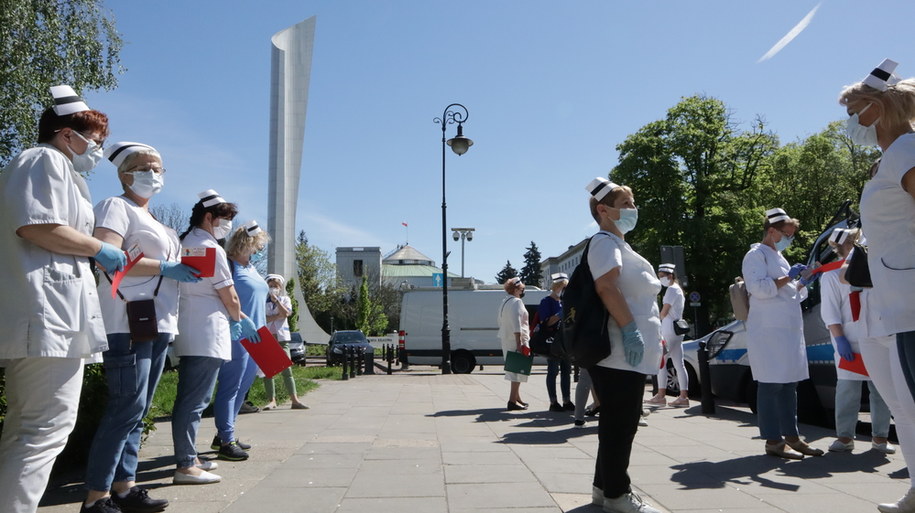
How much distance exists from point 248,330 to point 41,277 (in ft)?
8.44

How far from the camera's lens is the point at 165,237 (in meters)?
4.19

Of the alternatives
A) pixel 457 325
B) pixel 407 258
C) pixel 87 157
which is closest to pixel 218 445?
pixel 87 157

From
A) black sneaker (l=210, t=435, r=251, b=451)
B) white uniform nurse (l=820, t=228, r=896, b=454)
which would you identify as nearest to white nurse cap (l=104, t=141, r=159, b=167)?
black sneaker (l=210, t=435, r=251, b=451)

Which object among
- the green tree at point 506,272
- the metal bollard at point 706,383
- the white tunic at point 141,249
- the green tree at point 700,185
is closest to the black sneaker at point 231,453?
the white tunic at point 141,249

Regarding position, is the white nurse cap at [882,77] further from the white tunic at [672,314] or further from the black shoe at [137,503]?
the white tunic at [672,314]

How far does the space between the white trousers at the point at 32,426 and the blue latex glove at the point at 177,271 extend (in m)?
1.06

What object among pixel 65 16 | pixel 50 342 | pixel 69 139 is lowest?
pixel 50 342

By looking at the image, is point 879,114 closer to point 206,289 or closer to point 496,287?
point 206,289

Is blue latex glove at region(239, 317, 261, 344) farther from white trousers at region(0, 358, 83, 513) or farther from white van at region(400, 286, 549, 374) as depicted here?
white van at region(400, 286, 549, 374)

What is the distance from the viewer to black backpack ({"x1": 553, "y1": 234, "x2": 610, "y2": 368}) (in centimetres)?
398

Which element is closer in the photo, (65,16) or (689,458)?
(689,458)

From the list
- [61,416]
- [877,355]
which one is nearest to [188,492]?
[61,416]

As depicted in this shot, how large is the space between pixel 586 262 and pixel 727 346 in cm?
605

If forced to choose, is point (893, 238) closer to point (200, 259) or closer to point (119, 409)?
point (200, 259)
